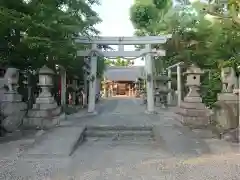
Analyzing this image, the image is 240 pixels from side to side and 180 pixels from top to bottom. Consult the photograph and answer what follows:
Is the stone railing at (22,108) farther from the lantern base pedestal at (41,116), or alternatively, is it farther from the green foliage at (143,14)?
the green foliage at (143,14)

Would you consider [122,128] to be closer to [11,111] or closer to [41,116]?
[41,116]

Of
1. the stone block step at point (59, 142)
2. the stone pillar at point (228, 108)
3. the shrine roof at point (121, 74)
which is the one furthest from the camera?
the shrine roof at point (121, 74)

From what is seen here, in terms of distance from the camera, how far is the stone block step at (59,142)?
6.34 meters

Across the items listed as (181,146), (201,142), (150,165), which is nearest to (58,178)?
(150,165)

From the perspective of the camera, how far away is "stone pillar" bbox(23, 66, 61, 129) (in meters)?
9.23

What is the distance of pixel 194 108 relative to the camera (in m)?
9.65

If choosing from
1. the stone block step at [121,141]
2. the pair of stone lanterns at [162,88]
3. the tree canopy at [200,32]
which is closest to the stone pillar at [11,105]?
the stone block step at [121,141]

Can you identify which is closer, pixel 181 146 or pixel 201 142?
pixel 181 146

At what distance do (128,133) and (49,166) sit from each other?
3.60 m

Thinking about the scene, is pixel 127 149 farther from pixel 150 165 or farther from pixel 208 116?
pixel 208 116

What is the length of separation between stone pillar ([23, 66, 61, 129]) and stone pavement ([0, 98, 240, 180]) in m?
1.81

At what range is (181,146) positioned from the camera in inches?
271

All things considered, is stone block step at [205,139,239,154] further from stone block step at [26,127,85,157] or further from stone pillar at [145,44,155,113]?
stone pillar at [145,44,155,113]

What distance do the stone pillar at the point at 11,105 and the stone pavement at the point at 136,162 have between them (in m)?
1.22
